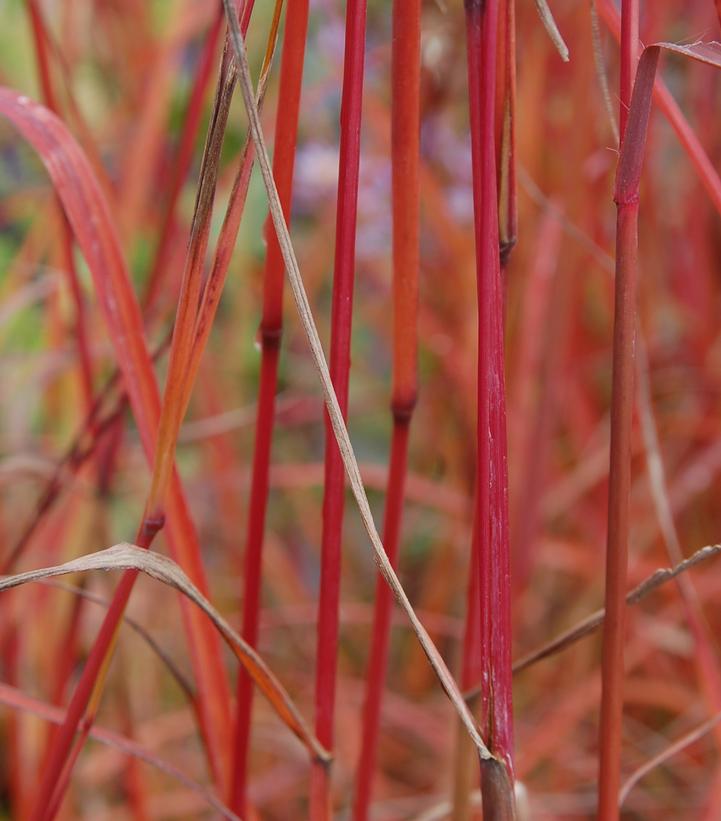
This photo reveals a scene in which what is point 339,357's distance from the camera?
24 cm

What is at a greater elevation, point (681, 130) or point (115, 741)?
point (681, 130)

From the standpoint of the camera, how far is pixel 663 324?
97 centimetres

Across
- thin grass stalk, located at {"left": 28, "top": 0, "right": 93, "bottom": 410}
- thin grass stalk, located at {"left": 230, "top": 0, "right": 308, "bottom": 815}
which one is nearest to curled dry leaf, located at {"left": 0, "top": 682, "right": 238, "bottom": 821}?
thin grass stalk, located at {"left": 230, "top": 0, "right": 308, "bottom": 815}

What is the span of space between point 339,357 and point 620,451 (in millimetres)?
68

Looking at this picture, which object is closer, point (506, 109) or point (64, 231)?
point (506, 109)

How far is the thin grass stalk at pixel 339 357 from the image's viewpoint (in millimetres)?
223

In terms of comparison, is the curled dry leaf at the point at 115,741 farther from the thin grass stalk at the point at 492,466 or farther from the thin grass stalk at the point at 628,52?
the thin grass stalk at the point at 628,52

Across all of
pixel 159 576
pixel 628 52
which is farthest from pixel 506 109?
pixel 159 576

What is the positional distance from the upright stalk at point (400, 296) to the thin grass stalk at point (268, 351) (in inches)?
0.9

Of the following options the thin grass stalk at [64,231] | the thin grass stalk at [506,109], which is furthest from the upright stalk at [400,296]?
the thin grass stalk at [64,231]

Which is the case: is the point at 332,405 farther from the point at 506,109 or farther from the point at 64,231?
the point at 64,231

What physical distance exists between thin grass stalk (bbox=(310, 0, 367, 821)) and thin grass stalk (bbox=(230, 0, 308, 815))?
19 mm

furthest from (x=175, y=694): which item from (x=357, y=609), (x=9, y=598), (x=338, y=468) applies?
(x=338, y=468)

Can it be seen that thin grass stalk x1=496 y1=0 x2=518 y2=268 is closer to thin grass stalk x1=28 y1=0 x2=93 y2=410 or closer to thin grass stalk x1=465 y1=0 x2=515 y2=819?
thin grass stalk x1=465 y1=0 x2=515 y2=819
